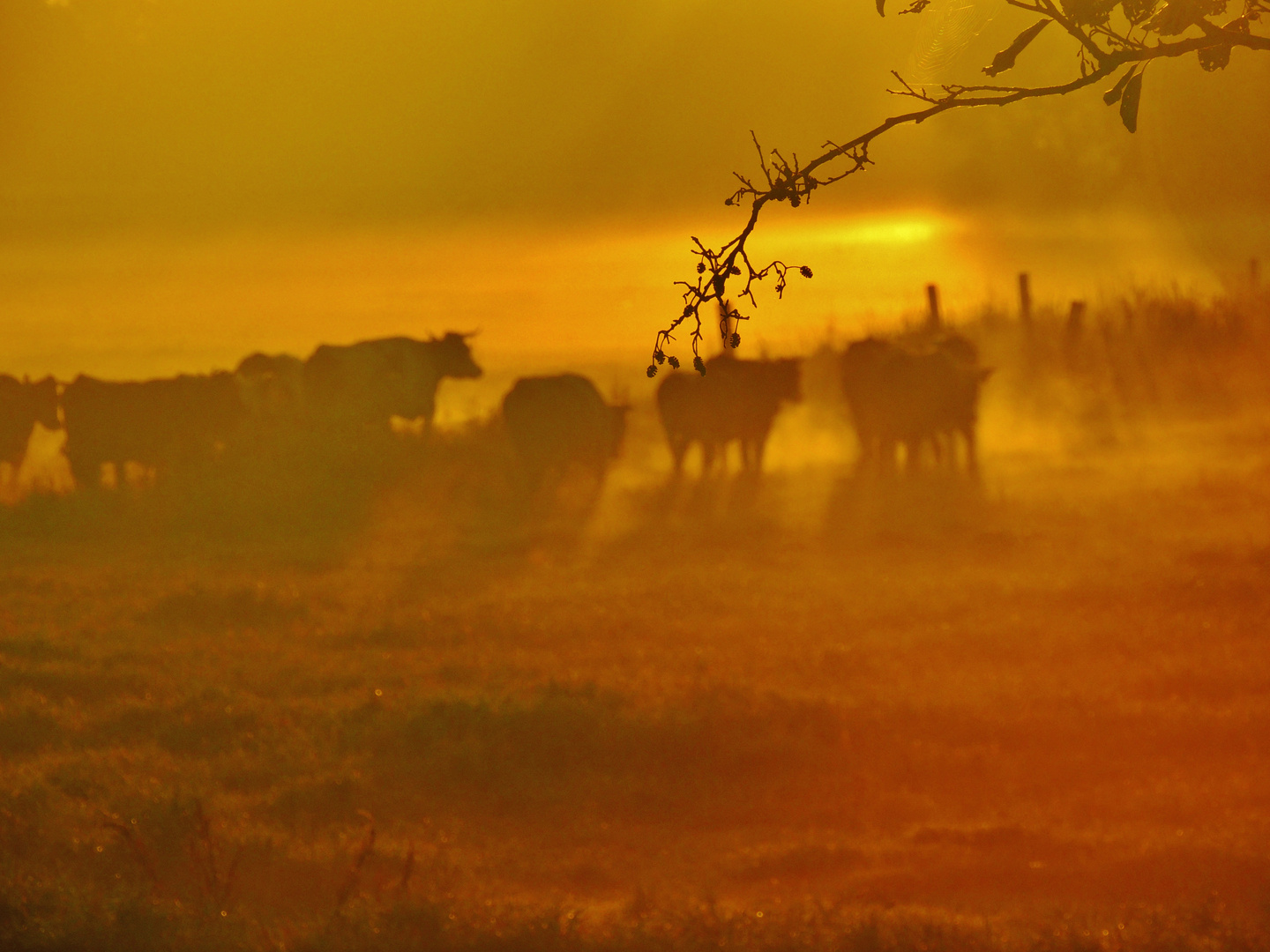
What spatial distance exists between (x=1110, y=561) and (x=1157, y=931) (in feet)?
27.4

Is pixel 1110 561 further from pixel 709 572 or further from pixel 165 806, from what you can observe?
pixel 165 806

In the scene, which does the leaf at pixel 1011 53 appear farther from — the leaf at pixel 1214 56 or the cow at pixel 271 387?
the cow at pixel 271 387

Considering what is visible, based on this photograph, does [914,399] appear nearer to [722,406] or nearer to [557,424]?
[722,406]

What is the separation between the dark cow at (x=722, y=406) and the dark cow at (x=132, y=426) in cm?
656

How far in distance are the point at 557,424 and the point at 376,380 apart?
5828mm

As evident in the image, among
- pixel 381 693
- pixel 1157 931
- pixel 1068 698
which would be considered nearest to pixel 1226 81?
pixel 1068 698

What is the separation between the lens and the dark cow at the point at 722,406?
21.6 meters

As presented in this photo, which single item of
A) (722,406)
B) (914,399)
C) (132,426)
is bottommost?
(914,399)

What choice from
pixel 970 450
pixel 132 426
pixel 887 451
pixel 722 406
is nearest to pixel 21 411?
pixel 132 426

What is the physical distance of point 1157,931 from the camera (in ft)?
17.6

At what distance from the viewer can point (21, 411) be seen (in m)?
24.4

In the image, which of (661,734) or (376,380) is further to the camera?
(376,380)

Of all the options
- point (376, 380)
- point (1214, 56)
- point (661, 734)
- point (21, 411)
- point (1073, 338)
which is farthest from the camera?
point (1073, 338)

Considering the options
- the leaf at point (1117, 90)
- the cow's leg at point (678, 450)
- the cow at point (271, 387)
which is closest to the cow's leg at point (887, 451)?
the cow's leg at point (678, 450)
